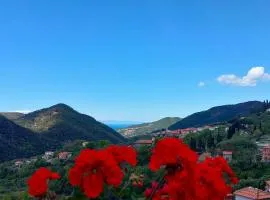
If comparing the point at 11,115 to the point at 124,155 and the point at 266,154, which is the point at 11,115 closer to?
the point at 266,154

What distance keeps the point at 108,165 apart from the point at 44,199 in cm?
40

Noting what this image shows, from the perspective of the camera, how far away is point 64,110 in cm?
12650

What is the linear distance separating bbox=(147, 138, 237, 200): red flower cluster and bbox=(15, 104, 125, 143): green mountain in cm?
10154

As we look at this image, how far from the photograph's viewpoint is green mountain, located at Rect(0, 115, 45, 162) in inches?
3383

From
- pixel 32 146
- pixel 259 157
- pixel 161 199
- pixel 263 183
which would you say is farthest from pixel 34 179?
pixel 32 146

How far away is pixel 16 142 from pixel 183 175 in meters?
95.1

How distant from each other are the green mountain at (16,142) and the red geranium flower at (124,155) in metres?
85.6

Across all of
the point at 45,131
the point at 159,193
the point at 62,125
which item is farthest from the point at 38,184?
the point at 62,125

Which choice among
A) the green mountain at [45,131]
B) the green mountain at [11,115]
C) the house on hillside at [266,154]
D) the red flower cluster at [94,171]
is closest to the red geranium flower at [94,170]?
the red flower cluster at [94,171]

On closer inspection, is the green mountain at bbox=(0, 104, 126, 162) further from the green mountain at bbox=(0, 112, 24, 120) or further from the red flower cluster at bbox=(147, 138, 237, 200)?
the red flower cluster at bbox=(147, 138, 237, 200)

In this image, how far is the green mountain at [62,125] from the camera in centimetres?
11044

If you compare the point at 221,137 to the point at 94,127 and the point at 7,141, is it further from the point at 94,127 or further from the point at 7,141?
the point at 94,127

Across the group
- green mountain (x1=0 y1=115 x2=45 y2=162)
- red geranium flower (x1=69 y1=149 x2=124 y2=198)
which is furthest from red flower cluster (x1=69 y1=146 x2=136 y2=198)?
green mountain (x1=0 y1=115 x2=45 y2=162)

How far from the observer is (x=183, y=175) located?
157cm
